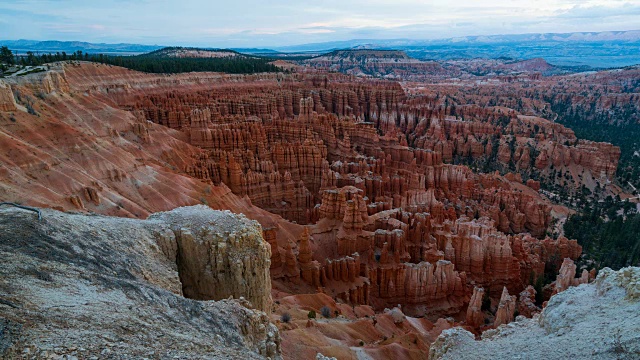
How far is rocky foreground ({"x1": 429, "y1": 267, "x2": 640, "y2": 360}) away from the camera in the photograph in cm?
791

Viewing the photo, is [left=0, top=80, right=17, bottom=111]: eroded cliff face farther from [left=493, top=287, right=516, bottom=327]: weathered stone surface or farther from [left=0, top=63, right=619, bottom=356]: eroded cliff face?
[left=493, top=287, right=516, bottom=327]: weathered stone surface

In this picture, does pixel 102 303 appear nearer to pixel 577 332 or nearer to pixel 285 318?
pixel 285 318

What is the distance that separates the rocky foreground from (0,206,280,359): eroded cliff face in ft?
17.2

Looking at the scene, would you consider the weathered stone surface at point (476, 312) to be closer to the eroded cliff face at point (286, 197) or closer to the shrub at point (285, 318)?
the eroded cliff face at point (286, 197)

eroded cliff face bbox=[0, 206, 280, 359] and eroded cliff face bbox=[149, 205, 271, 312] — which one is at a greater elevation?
eroded cliff face bbox=[0, 206, 280, 359]

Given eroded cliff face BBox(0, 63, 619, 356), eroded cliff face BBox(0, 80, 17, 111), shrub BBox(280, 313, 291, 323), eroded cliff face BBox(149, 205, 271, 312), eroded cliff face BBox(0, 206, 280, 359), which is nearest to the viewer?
eroded cliff face BBox(0, 206, 280, 359)

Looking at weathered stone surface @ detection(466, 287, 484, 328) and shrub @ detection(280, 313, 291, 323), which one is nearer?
shrub @ detection(280, 313, 291, 323)

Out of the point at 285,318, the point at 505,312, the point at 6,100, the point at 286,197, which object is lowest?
the point at 505,312

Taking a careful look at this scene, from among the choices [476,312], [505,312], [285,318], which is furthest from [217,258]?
[476,312]

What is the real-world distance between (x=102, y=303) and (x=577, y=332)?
9.64m

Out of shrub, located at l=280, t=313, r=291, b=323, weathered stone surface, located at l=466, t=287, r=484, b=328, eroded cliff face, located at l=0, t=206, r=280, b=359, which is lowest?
weathered stone surface, located at l=466, t=287, r=484, b=328

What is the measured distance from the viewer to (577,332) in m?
8.84

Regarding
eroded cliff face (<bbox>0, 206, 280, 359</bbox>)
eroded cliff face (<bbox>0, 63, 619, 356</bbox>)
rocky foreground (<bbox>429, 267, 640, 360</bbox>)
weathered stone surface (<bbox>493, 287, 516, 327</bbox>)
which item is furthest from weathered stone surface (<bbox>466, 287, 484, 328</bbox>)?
A: eroded cliff face (<bbox>0, 206, 280, 359</bbox>)

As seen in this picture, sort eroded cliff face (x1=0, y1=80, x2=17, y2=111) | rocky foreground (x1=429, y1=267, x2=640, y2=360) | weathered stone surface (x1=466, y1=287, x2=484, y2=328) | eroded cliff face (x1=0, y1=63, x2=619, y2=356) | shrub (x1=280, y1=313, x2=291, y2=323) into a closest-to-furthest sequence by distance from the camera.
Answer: rocky foreground (x1=429, y1=267, x2=640, y2=360)
shrub (x1=280, y1=313, x2=291, y2=323)
eroded cliff face (x1=0, y1=63, x2=619, y2=356)
weathered stone surface (x1=466, y1=287, x2=484, y2=328)
eroded cliff face (x1=0, y1=80, x2=17, y2=111)
